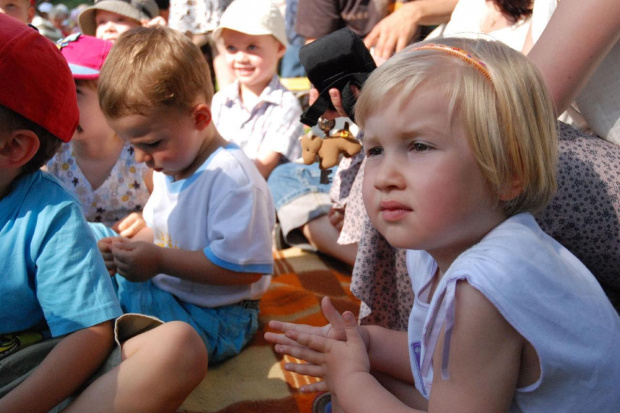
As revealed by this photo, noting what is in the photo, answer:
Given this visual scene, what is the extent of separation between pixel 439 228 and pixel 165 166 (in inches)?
35.7

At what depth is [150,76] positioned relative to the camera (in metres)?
1.52

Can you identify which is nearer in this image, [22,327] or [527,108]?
[527,108]

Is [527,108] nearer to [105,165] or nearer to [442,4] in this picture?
[442,4]

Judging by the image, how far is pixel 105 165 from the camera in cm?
211

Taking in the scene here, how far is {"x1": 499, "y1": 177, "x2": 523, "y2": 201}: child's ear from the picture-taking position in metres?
0.91

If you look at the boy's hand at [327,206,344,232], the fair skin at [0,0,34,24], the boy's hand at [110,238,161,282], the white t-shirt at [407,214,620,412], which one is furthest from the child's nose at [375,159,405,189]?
the fair skin at [0,0,34,24]

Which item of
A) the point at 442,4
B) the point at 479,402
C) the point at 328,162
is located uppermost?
the point at 442,4

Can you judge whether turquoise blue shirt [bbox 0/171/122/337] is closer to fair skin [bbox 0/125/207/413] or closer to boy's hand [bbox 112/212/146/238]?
fair skin [bbox 0/125/207/413]

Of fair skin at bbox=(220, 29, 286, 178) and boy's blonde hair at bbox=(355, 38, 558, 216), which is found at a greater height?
boy's blonde hair at bbox=(355, 38, 558, 216)

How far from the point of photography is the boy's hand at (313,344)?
108 cm

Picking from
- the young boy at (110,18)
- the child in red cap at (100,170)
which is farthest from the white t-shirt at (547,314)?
the young boy at (110,18)

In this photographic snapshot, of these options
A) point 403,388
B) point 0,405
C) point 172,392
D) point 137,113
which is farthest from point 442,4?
point 0,405

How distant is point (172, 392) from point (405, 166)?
24.2 inches

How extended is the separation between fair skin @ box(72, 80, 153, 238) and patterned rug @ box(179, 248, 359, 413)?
0.51 m
